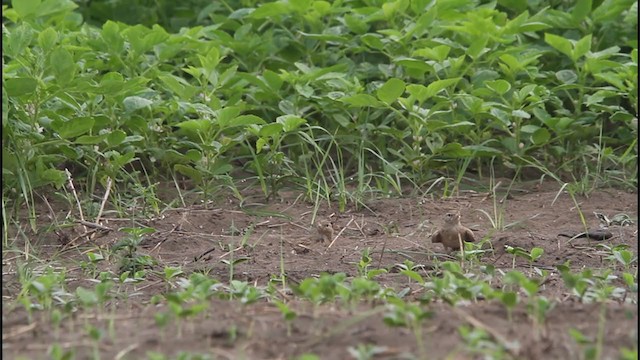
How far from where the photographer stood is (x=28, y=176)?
486 cm

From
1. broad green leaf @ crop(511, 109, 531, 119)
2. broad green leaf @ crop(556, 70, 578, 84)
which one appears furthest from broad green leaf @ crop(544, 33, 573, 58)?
broad green leaf @ crop(511, 109, 531, 119)

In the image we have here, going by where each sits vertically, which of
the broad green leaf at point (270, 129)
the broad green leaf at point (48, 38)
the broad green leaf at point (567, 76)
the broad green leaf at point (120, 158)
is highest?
the broad green leaf at point (48, 38)

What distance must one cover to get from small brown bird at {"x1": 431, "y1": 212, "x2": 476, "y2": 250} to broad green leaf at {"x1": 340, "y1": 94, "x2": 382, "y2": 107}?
0.94 m

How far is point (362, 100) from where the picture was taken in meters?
5.24

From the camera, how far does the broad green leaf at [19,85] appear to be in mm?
4453

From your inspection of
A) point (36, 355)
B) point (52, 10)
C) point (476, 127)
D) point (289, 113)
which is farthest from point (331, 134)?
point (36, 355)

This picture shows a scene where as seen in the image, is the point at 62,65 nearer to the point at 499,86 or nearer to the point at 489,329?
the point at 499,86

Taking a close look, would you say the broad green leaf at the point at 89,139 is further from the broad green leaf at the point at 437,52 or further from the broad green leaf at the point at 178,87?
the broad green leaf at the point at 437,52

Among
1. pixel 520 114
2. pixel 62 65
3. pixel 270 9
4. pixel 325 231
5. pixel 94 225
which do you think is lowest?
pixel 325 231

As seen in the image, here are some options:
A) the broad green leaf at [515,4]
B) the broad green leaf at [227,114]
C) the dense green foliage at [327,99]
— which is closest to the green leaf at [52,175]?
the dense green foliage at [327,99]

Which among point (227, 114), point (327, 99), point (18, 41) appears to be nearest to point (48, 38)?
point (18, 41)

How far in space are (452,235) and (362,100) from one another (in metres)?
1.04

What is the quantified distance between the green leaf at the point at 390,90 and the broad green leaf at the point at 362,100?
35mm

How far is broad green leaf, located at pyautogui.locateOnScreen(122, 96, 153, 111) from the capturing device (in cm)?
502
